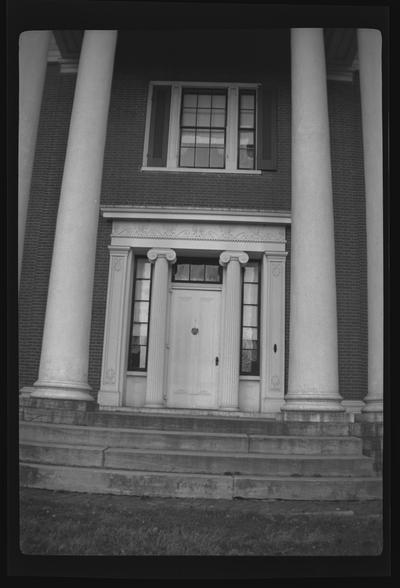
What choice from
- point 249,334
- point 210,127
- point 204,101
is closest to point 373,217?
point 249,334

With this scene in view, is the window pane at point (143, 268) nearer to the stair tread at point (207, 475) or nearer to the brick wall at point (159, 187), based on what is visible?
the brick wall at point (159, 187)

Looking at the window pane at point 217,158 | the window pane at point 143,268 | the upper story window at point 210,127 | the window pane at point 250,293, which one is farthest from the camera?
the window pane at point 217,158

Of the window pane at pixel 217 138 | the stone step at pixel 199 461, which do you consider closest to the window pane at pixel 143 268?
the window pane at pixel 217 138

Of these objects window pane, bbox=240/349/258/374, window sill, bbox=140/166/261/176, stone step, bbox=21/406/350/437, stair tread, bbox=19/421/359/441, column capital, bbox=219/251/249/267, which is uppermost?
window sill, bbox=140/166/261/176

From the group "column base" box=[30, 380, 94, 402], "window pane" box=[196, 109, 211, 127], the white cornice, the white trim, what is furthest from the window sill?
"column base" box=[30, 380, 94, 402]

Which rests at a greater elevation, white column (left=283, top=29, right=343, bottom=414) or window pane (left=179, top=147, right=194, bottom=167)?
window pane (left=179, top=147, right=194, bottom=167)

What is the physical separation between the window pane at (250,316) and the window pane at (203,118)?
371 cm

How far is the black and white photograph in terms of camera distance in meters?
4.36

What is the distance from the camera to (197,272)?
10656 millimetres

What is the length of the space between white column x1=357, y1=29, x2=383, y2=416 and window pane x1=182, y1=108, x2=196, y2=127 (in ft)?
11.7

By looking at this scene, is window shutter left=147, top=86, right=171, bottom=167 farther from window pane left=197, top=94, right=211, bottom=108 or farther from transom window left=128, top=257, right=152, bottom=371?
transom window left=128, top=257, right=152, bottom=371

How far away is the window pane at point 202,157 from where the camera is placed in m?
11.0
